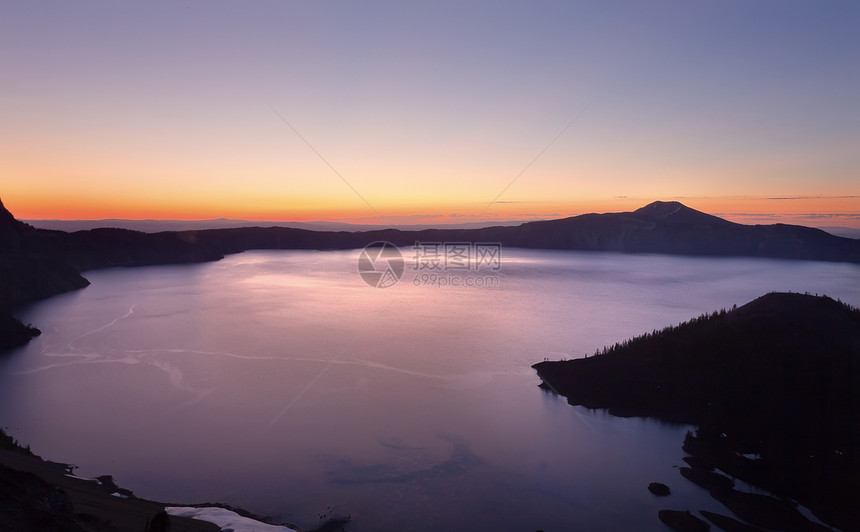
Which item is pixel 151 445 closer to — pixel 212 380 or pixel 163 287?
pixel 212 380

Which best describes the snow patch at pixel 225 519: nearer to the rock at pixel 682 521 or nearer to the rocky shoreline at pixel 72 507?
the rocky shoreline at pixel 72 507

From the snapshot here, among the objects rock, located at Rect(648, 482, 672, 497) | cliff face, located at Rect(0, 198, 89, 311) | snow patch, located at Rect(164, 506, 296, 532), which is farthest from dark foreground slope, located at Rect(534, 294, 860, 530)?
cliff face, located at Rect(0, 198, 89, 311)

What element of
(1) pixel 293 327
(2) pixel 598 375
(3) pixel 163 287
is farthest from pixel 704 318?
(3) pixel 163 287

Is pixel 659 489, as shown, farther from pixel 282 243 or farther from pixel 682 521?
pixel 282 243

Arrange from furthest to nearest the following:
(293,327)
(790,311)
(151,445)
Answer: (293,327) → (790,311) → (151,445)

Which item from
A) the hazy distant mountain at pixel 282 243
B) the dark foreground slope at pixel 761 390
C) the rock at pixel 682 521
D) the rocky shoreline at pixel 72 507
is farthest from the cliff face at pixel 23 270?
the rock at pixel 682 521

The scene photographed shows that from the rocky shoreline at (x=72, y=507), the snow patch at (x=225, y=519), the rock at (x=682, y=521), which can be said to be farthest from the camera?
the rock at (x=682, y=521)
